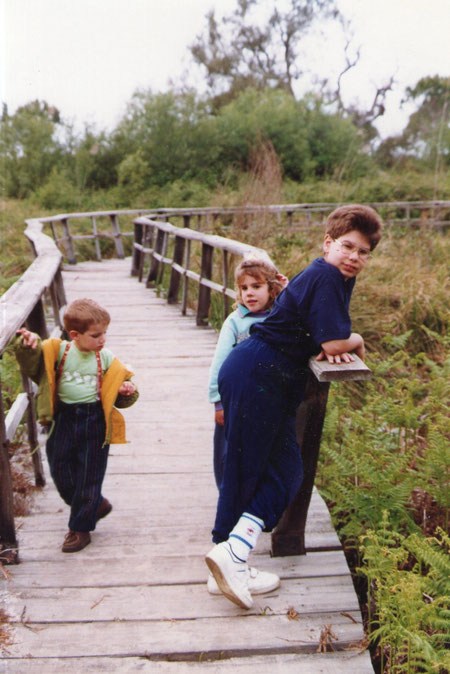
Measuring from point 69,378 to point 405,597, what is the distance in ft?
5.39

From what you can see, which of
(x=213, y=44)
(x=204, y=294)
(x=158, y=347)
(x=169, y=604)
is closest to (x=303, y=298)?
(x=169, y=604)

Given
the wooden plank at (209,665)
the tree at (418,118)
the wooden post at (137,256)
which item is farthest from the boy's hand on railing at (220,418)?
the tree at (418,118)

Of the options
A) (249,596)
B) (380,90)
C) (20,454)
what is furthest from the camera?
(380,90)

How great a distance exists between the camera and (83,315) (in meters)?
2.67

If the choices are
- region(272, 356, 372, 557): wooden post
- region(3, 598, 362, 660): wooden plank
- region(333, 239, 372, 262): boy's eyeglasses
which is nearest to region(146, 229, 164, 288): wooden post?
region(272, 356, 372, 557): wooden post

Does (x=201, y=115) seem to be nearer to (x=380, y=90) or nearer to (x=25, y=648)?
(x=380, y=90)

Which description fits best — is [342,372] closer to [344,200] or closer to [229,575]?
[229,575]

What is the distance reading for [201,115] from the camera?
94.0 ft

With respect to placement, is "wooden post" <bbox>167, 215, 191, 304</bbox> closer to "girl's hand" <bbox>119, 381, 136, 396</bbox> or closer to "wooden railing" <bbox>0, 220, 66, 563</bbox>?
"wooden railing" <bbox>0, 220, 66, 563</bbox>

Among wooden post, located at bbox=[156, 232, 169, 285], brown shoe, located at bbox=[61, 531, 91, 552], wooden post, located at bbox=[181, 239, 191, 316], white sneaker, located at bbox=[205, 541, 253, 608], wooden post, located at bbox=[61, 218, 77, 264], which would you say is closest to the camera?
white sneaker, located at bbox=[205, 541, 253, 608]

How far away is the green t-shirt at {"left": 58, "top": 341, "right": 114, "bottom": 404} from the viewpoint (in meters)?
2.79

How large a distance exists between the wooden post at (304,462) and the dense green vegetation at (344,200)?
1.01 feet

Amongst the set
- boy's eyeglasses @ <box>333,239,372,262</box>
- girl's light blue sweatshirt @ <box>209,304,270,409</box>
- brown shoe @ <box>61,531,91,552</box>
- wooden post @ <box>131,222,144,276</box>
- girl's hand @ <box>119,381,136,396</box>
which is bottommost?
wooden post @ <box>131,222,144,276</box>

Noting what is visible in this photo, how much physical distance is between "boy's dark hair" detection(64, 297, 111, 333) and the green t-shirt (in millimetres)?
156
